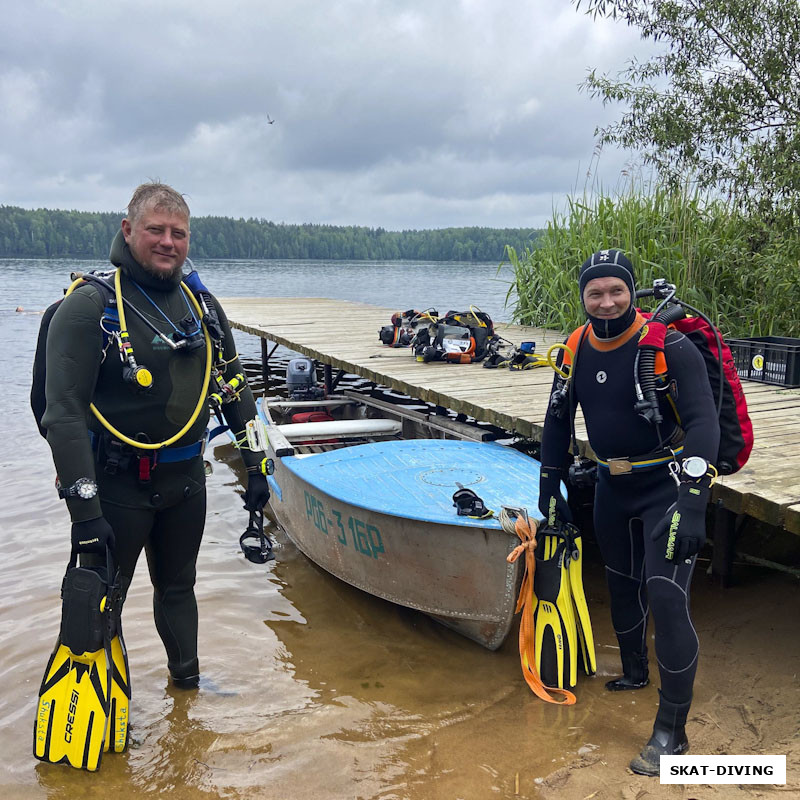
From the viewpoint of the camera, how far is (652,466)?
10.3 feet

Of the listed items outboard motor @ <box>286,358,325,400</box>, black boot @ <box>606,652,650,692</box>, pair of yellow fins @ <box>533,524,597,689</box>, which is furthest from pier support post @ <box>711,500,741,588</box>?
outboard motor @ <box>286,358,325,400</box>

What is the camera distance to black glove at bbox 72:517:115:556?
289 cm

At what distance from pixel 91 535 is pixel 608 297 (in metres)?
2.23

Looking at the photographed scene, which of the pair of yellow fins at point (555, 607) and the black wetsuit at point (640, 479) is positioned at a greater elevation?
the black wetsuit at point (640, 479)

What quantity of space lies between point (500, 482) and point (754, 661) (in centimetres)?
164

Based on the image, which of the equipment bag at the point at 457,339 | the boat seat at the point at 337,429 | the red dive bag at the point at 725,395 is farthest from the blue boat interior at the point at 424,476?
the equipment bag at the point at 457,339

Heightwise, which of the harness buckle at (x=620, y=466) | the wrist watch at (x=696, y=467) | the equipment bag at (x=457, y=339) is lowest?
the harness buckle at (x=620, y=466)

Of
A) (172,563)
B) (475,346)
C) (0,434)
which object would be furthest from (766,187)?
(0,434)

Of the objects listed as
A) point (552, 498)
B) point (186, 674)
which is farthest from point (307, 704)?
point (552, 498)

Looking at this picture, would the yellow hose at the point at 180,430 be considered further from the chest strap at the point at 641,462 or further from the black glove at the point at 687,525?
the black glove at the point at 687,525

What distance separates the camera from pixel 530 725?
3.52 metres

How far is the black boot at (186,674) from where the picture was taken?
3.80 m

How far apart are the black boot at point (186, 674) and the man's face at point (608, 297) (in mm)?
2600

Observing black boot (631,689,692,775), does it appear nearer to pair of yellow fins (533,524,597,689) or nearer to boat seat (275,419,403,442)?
pair of yellow fins (533,524,597,689)
